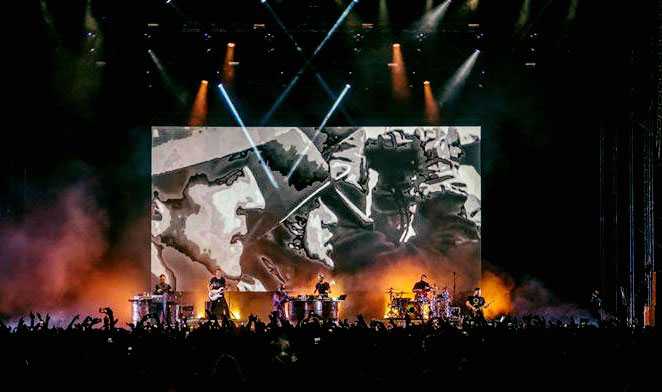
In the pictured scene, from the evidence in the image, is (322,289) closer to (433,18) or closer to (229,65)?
(229,65)

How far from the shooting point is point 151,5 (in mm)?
14039

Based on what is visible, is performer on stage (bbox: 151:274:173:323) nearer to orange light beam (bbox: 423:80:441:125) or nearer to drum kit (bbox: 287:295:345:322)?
drum kit (bbox: 287:295:345:322)

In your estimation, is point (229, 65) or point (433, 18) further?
point (229, 65)

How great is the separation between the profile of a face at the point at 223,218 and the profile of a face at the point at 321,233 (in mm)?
895

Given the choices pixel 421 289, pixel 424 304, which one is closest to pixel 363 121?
pixel 421 289

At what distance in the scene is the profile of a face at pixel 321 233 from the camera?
16.5 metres

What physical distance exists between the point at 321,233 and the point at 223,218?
1.67 meters

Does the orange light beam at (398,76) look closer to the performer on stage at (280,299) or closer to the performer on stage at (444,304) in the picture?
the performer on stage at (444,304)

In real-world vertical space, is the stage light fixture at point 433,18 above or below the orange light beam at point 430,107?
above

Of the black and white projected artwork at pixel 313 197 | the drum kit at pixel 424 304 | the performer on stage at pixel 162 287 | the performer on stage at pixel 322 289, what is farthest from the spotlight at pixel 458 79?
the performer on stage at pixel 162 287

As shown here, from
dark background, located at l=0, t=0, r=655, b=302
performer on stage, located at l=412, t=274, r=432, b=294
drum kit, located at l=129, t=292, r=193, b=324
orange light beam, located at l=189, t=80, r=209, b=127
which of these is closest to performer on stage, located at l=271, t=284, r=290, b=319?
drum kit, located at l=129, t=292, r=193, b=324

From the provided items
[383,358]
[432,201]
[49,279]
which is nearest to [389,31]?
[432,201]

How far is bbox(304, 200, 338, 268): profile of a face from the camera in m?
16.5

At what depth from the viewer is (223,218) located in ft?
54.4
